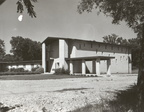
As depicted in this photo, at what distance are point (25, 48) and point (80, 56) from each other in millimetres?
45316

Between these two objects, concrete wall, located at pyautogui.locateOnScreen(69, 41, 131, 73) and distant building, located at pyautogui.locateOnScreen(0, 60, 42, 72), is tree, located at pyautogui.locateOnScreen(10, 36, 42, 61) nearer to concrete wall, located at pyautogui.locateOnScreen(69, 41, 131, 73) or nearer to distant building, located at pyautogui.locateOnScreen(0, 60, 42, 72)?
distant building, located at pyautogui.locateOnScreen(0, 60, 42, 72)

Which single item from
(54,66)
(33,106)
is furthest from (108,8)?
(54,66)

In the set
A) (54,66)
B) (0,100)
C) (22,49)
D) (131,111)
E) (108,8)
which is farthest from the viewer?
(22,49)

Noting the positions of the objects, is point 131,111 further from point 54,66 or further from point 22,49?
point 22,49

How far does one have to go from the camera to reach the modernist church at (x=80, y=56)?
3612 cm

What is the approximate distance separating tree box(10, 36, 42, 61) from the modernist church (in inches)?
1367

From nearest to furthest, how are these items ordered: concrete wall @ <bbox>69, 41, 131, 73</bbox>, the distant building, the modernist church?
the modernist church, concrete wall @ <bbox>69, 41, 131, 73</bbox>, the distant building

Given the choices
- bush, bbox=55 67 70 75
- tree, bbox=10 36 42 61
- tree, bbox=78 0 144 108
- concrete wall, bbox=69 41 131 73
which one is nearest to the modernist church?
concrete wall, bbox=69 41 131 73

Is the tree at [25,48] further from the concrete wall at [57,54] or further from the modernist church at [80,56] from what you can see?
the concrete wall at [57,54]

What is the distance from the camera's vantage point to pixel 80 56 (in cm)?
3812

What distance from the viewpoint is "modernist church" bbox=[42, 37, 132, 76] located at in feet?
119

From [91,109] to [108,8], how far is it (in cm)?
655

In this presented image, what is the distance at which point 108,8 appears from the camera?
469 inches

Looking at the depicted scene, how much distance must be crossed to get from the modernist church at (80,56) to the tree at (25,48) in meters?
34.7
